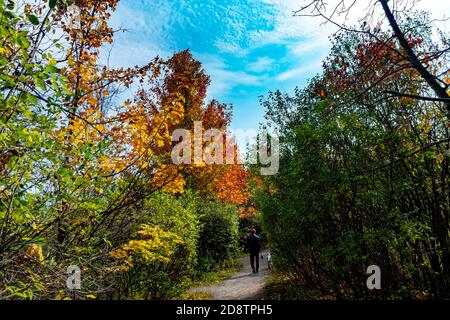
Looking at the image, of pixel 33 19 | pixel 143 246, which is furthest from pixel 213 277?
pixel 33 19

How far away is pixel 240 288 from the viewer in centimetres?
985

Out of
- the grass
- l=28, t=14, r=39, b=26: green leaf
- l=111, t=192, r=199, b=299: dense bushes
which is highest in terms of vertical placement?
l=28, t=14, r=39, b=26: green leaf

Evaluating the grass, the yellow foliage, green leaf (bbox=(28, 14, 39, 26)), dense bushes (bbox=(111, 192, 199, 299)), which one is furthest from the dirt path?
green leaf (bbox=(28, 14, 39, 26))

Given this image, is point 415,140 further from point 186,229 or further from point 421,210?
point 186,229

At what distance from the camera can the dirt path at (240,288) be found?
8760mm

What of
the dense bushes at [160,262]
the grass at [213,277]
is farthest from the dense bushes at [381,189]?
the grass at [213,277]

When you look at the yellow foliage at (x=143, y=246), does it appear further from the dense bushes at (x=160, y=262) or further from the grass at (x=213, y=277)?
the grass at (x=213, y=277)

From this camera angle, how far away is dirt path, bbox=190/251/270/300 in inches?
345

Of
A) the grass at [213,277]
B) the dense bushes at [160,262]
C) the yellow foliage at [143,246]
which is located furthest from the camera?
the grass at [213,277]

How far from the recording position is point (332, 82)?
11.0m

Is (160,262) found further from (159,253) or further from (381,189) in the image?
(381,189)

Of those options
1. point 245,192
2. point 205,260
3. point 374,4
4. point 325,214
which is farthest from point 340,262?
point 245,192

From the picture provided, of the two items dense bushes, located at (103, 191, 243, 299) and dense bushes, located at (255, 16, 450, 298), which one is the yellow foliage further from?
dense bushes, located at (255, 16, 450, 298)

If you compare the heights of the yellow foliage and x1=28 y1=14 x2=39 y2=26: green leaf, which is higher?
x1=28 y1=14 x2=39 y2=26: green leaf
